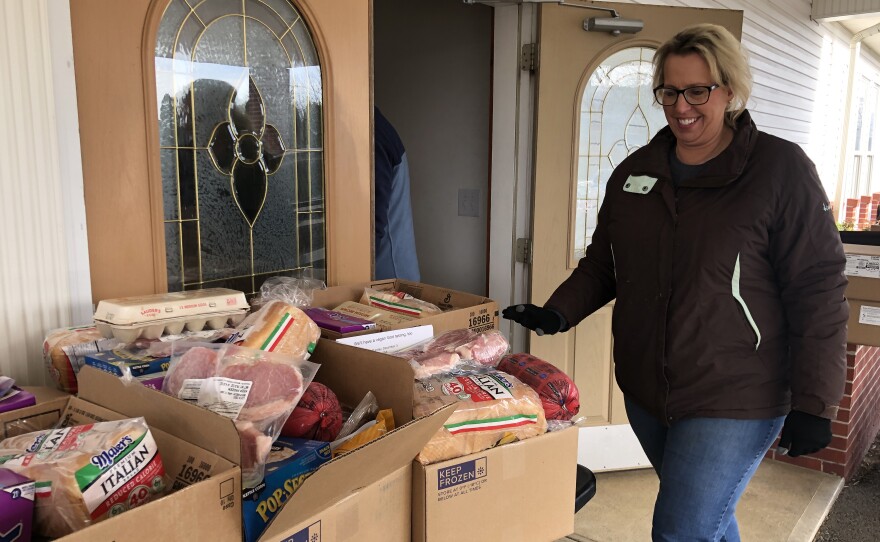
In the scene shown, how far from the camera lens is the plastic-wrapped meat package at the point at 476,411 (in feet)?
4.48

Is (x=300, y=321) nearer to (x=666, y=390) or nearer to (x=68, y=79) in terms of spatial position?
(x=68, y=79)

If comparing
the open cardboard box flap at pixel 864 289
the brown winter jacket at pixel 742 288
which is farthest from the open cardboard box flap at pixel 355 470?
the open cardboard box flap at pixel 864 289

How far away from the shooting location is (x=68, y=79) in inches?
61.5

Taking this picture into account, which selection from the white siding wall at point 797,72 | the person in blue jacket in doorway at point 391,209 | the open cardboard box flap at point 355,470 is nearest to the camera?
the open cardboard box flap at point 355,470

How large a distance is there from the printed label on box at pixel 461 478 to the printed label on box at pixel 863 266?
231cm

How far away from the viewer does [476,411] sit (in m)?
1.41

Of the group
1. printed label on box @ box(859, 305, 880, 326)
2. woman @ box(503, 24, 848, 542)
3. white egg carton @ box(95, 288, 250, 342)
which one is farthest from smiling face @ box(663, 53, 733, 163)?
printed label on box @ box(859, 305, 880, 326)

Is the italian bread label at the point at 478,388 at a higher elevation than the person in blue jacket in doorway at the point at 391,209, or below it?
below

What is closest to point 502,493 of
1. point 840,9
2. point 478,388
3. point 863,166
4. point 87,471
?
point 478,388

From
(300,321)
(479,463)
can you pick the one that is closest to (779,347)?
(479,463)

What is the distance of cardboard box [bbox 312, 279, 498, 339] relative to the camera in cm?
187

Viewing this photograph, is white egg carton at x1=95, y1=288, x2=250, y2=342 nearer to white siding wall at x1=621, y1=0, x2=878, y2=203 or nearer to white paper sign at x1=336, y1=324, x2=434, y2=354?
white paper sign at x1=336, y1=324, x2=434, y2=354

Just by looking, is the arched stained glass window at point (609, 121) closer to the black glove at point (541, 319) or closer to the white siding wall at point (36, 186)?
the black glove at point (541, 319)

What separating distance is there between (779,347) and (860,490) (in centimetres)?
235
